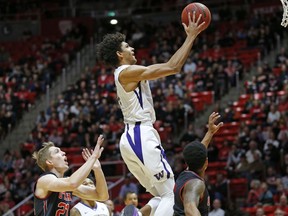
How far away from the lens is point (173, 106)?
2058 cm

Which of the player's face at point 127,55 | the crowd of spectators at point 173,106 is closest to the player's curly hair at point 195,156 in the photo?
the player's face at point 127,55

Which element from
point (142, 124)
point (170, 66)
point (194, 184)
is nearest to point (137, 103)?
point (142, 124)

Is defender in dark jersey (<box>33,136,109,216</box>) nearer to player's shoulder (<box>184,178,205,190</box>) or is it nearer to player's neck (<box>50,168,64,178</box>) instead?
player's neck (<box>50,168,64,178</box>)

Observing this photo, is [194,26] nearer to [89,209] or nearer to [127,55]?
[127,55]

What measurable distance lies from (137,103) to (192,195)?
1.53 m

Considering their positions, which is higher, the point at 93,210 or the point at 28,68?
the point at 28,68

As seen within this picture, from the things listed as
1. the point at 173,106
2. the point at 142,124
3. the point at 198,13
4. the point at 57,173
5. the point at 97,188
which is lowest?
the point at 97,188

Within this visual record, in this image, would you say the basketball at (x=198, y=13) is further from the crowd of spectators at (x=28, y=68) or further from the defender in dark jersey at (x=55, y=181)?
the crowd of spectators at (x=28, y=68)

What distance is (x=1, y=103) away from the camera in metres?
23.6

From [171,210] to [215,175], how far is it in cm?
1049

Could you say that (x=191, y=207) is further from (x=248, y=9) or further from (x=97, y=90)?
(x=248, y=9)

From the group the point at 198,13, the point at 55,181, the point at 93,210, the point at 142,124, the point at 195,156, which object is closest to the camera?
the point at 195,156

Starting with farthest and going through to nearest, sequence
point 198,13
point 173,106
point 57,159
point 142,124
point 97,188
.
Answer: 1. point 173,106
2. point 97,188
3. point 57,159
4. point 142,124
5. point 198,13

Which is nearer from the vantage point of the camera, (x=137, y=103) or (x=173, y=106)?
(x=137, y=103)
